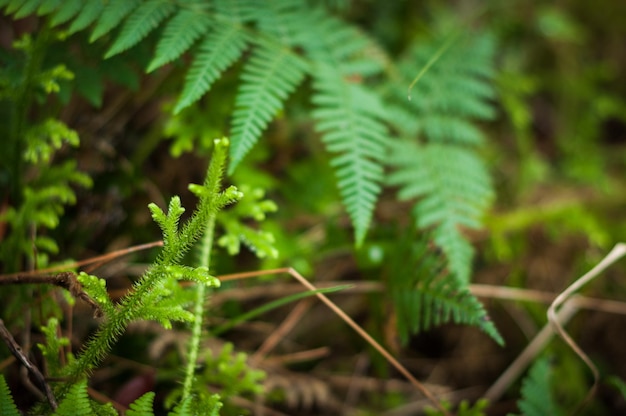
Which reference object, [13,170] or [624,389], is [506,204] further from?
[13,170]

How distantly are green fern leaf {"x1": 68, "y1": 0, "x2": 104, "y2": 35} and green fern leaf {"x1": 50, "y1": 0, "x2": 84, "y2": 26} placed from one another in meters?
0.02

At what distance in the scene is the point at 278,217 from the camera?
264 centimetres

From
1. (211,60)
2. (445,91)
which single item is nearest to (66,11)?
(211,60)

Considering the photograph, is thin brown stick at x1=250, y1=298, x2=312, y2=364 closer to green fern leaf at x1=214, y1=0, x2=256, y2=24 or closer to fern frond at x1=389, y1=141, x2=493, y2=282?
fern frond at x1=389, y1=141, x2=493, y2=282

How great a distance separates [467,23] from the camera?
3426mm

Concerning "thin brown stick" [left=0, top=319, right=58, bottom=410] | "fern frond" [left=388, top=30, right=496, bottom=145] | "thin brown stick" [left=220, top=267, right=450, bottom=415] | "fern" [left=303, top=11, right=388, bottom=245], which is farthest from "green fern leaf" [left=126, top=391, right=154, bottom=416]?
"fern frond" [left=388, top=30, right=496, bottom=145]

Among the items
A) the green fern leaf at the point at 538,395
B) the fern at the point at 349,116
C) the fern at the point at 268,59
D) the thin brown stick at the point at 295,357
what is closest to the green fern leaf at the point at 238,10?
the fern at the point at 268,59

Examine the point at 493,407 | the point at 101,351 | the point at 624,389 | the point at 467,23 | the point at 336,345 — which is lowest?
the point at 493,407

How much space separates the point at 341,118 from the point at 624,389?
150cm

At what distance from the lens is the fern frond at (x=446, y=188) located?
2031 mm

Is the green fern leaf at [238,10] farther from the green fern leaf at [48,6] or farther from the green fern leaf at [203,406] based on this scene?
the green fern leaf at [203,406]

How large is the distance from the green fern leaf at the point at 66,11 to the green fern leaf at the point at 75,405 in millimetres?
1197

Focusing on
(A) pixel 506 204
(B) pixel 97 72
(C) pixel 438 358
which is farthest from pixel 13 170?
(A) pixel 506 204

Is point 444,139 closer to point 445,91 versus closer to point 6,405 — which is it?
point 445,91
